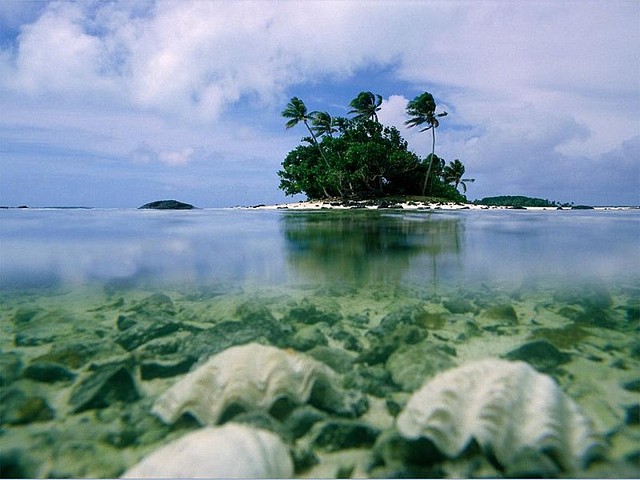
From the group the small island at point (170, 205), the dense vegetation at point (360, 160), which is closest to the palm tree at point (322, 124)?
the dense vegetation at point (360, 160)

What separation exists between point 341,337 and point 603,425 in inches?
89.8

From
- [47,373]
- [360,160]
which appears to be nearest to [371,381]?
[47,373]

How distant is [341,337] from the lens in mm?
4121

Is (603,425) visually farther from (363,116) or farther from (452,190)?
(452,190)

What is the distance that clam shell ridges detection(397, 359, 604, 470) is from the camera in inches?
88.6

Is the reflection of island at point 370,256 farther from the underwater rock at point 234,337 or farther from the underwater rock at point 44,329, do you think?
the underwater rock at point 44,329

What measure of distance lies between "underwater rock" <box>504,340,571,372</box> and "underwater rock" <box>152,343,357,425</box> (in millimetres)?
1748

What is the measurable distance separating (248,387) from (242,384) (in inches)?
1.9

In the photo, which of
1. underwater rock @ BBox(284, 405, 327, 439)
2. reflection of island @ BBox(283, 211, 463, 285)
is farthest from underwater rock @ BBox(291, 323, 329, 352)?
reflection of island @ BBox(283, 211, 463, 285)

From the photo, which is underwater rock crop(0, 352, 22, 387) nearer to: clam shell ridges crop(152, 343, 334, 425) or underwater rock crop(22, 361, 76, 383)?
underwater rock crop(22, 361, 76, 383)

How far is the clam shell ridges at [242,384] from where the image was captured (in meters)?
2.69

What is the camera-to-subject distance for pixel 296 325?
182 inches

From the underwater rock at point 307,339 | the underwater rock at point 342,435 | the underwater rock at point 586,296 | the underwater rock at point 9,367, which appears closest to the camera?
the underwater rock at point 342,435

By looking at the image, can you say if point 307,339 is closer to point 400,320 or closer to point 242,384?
point 400,320
